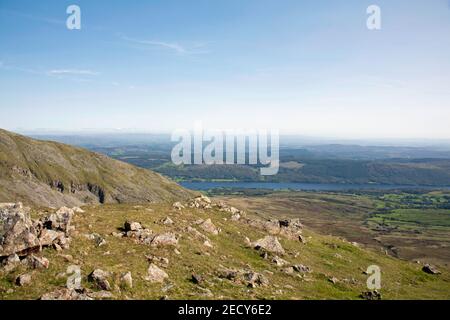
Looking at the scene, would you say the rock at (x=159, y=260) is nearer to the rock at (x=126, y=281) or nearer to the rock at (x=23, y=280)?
the rock at (x=126, y=281)

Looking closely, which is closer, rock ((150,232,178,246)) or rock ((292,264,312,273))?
rock ((150,232,178,246))

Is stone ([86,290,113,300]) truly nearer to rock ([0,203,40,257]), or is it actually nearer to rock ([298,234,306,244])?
rock ([0,203,40,257])

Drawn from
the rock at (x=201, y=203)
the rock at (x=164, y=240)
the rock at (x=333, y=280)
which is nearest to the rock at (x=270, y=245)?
the rock at (x=333, y=280)

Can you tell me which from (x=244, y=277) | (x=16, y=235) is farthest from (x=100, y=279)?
(x=244, y=277)

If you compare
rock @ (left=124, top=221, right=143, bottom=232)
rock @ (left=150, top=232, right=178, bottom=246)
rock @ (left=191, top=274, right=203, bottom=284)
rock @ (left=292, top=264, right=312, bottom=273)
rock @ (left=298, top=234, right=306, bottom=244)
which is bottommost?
rock @ (left=298, top=234, right=306, bottom=244)

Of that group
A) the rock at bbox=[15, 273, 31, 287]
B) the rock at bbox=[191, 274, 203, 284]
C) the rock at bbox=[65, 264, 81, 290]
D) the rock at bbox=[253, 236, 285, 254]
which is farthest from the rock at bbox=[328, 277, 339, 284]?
the rock at bbox=[15, 273, 31, 287]

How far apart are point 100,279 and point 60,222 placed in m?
9.39

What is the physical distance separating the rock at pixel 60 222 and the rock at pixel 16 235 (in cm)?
319

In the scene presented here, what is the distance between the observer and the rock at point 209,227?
4278cm

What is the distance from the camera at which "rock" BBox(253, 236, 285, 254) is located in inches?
1645

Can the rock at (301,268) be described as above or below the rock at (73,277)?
below

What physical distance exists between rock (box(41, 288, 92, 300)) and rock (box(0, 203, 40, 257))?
5811mm

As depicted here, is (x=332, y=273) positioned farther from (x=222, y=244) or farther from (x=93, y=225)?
(x=93, y=225)

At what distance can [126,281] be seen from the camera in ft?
80.6
